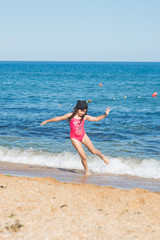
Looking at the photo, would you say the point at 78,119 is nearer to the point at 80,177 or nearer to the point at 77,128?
the point at 77,128

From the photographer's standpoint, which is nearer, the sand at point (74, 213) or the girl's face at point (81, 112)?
the sand at point (74, 213)

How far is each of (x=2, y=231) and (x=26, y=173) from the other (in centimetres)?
457

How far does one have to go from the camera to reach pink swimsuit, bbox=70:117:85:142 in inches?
321

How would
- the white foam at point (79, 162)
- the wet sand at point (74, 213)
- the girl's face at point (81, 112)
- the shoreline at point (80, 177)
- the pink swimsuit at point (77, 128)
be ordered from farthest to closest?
the white foam at point (79, 162) < the pink swimsuit at point (77, 128) < the girl's face at point (81, 112) < the shoreline at point (80, 177) < the wet sand at point (74, 213)

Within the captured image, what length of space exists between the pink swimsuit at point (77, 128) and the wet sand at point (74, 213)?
1.79 meters

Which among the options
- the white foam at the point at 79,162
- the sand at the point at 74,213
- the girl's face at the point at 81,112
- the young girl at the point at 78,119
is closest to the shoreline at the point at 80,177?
the white foam at the point at 79,162

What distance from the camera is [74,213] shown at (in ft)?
16.5

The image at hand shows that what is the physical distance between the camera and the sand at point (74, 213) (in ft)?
14.1

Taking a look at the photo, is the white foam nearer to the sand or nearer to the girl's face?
the girl's face

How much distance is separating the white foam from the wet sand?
2.65 metres

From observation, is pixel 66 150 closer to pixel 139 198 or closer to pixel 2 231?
pixel 139 198

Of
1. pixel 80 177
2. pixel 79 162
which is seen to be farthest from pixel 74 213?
pixel 79 162

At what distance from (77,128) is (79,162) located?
2322mm

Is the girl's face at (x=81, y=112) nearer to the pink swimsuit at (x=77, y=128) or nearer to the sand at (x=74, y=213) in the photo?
the pink swimsuit at (x=77, y=128)
